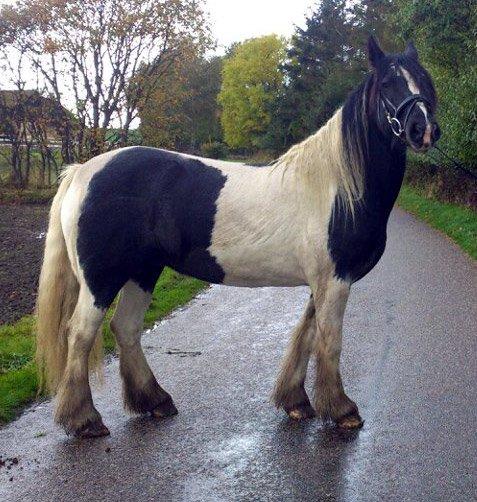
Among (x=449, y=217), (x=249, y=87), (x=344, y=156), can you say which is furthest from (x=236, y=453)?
(x=249, y=87)

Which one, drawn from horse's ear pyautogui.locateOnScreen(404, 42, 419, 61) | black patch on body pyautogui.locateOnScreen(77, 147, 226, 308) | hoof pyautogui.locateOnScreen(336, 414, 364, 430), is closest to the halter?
horse's ear pyautogui.locateOnScreen(404, 42, 419, 61)

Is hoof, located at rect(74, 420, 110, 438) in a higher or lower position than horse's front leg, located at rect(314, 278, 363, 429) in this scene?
lower

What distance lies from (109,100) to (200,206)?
715 inches

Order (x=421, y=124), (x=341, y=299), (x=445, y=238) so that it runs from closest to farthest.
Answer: (x=421, y=124) → (x=341, y=299) → (x=445, y=238)

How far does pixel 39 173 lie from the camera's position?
897 inches

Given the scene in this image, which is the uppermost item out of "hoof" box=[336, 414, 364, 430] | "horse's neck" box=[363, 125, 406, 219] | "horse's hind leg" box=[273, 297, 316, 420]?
"horse's neck" box=[363, 125, 406, 219]

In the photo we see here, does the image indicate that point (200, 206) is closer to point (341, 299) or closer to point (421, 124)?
point (341, 299)

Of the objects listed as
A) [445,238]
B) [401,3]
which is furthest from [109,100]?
[445,238]

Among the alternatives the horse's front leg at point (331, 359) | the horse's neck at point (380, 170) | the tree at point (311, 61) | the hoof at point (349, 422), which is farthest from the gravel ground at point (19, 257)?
the tree at point (311, 61)

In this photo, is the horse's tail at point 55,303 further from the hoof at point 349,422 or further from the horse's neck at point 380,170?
the horse's neck at point 380,170

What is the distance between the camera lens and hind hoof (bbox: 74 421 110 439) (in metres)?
→ 4.27

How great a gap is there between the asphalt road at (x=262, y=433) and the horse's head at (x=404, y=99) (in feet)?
6.18

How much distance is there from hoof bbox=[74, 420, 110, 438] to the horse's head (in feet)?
8.73

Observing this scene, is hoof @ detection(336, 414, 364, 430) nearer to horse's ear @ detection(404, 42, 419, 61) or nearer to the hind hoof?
the hind hoof
